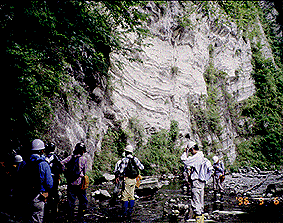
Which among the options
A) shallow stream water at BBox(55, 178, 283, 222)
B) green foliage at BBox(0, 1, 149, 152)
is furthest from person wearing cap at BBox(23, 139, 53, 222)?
green foliage at BBox(0, 1, 149, 152)

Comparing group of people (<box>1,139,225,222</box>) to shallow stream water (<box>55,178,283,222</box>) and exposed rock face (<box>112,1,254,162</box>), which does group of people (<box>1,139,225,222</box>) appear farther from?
exposed rock face (<box>112,1,254,162</box>)

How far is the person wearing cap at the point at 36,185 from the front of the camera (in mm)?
3658

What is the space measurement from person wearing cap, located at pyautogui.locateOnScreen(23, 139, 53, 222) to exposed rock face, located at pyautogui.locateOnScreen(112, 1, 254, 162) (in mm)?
11890

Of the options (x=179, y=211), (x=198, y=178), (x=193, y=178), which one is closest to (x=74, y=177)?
(x=193, y=178)

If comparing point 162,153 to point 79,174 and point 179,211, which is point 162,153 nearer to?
point 179,211

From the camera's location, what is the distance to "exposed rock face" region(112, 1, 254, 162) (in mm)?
17297

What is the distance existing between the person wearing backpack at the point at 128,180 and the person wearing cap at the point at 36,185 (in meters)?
2.42

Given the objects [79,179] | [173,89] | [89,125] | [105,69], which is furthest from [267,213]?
[173,89]

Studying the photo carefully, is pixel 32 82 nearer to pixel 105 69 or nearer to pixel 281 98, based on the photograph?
pixel 105 69

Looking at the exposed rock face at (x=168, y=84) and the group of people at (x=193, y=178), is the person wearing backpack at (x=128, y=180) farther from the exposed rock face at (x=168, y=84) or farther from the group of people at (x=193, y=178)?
the exposed rock face at (x=168, y=84)

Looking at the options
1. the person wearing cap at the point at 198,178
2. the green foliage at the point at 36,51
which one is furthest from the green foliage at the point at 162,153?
the person wearing cap at the point at 198,178

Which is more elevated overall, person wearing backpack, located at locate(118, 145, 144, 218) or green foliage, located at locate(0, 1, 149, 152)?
green foliage, located at locate(0, 1, 149, 152)

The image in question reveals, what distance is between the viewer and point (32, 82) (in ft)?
23.3

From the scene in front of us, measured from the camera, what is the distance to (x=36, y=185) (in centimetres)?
370
